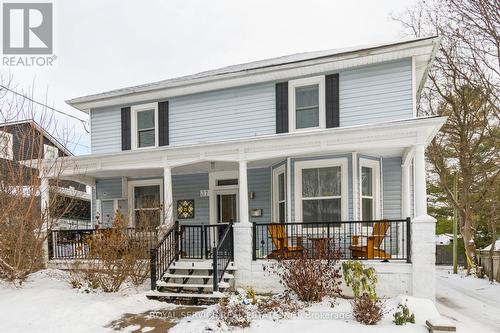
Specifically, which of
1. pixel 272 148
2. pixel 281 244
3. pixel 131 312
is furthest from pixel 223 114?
pixel 131 312

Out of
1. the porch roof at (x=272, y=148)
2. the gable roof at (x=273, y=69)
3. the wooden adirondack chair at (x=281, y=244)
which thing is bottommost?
the wooden adirondack chair at (x=281, y=244)

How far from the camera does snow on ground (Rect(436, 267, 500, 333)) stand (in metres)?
6.73

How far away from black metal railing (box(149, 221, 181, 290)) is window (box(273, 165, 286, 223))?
2770mm

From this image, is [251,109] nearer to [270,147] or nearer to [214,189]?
[270,147]

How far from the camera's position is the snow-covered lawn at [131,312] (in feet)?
18.8

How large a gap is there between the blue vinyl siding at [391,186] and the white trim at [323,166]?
1407 mm

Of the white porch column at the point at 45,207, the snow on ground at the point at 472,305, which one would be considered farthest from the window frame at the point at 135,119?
the snow on ground at the point at 472,305

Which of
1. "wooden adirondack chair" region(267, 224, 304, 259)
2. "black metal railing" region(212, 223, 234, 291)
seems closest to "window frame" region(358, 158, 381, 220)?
"wooden adirondack chair" region(267, 224, 304, 259)

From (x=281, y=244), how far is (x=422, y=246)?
285 centimetres

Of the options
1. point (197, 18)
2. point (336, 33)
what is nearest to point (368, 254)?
point (197, 18)

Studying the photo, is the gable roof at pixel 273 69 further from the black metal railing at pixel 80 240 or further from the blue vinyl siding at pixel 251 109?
the black metal railing at pixel 80 240

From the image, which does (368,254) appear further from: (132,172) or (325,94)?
(132,172)

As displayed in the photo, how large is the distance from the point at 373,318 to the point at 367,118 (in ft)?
16.5

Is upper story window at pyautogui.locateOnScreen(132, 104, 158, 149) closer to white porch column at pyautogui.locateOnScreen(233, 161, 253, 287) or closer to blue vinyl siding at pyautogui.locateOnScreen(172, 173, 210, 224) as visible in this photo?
blue vinyl siding at pyautogui.locateOnScreen(172, 173, 210, 224)
